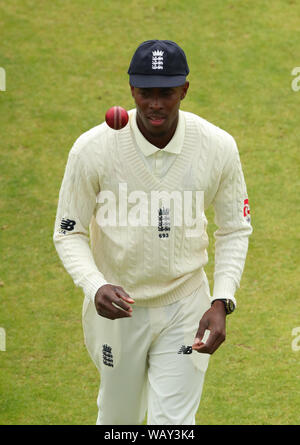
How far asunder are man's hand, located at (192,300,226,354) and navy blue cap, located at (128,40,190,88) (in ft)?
3.64

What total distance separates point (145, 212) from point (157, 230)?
11 centimetres

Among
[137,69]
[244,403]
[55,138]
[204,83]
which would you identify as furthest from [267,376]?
[204,83]

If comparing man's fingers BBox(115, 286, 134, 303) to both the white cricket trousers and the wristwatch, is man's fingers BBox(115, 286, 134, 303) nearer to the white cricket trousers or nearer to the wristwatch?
the white cricket trousers

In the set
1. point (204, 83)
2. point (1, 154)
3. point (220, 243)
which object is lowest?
point (220, 243)

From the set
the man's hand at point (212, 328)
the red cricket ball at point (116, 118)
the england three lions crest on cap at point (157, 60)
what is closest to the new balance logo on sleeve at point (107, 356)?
the man's hand at point (212, 328)

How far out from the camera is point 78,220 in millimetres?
4449

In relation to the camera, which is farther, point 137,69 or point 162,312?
point 162,312

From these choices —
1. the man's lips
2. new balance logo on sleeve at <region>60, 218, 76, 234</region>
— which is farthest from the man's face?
new balance logo on sleeve at <region>60, 218, 76, 234</region>

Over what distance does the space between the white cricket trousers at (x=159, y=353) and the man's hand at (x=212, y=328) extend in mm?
238

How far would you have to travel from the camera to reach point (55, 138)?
9.05m

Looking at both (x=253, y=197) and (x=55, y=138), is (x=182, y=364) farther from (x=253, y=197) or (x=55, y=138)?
(x=55, y=138)

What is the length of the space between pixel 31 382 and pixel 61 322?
2.33 ft
